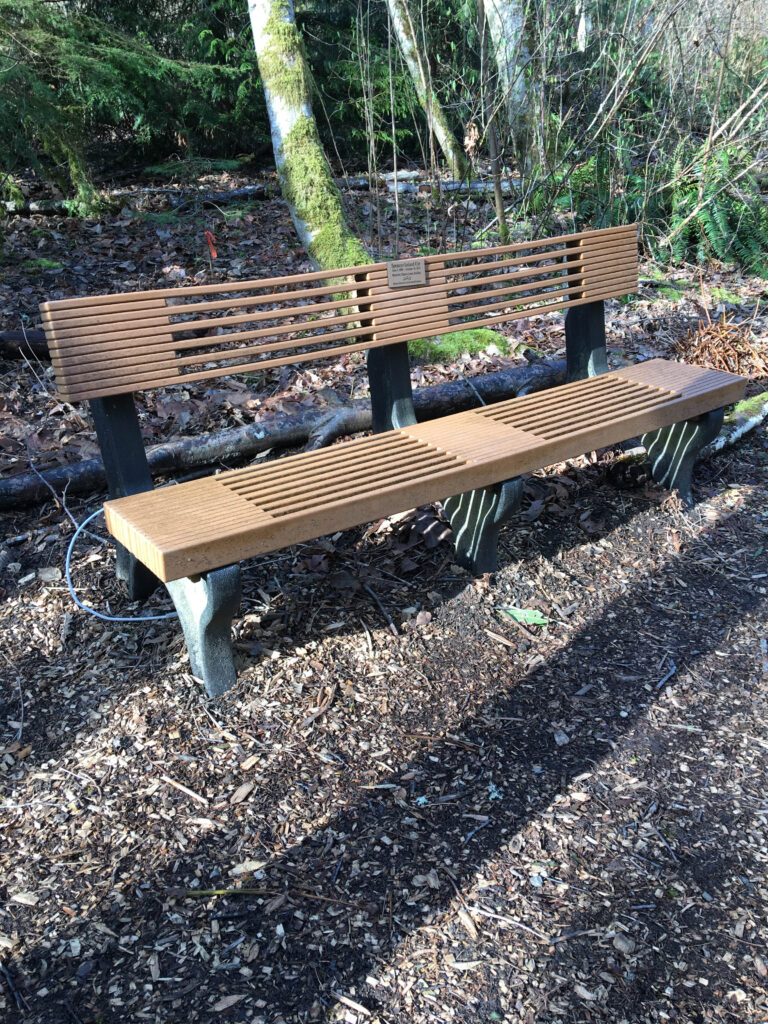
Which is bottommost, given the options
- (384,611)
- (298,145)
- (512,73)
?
(384,611)

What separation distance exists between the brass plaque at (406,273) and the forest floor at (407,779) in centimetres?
102

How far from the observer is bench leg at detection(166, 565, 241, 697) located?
261 centimetres

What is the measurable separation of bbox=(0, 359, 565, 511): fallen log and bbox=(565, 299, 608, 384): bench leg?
1.27 feet

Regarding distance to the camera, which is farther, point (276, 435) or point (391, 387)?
point (276, 435)

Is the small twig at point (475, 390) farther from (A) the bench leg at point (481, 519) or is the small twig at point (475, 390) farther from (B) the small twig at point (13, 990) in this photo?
(B) the small twig at point (13, 990)

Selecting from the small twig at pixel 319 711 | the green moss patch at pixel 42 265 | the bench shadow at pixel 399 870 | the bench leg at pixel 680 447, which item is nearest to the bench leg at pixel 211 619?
the small twig at pixel 319 711

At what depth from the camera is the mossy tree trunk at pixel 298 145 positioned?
5.76 m

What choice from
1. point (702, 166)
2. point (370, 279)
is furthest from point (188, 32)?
point (370, 279)

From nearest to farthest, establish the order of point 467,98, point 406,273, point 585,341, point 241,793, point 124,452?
1. point 241,793
2. point 124,452
3. point 406,273
4. point 585,341
5. point 467,98

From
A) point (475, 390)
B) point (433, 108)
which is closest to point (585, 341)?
point (475, 390)

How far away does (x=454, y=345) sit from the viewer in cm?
525

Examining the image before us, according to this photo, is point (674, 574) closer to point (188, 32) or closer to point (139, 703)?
point (139, 703)

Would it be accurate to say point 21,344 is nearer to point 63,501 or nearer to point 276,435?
point 63,501

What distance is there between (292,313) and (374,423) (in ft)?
2.25
